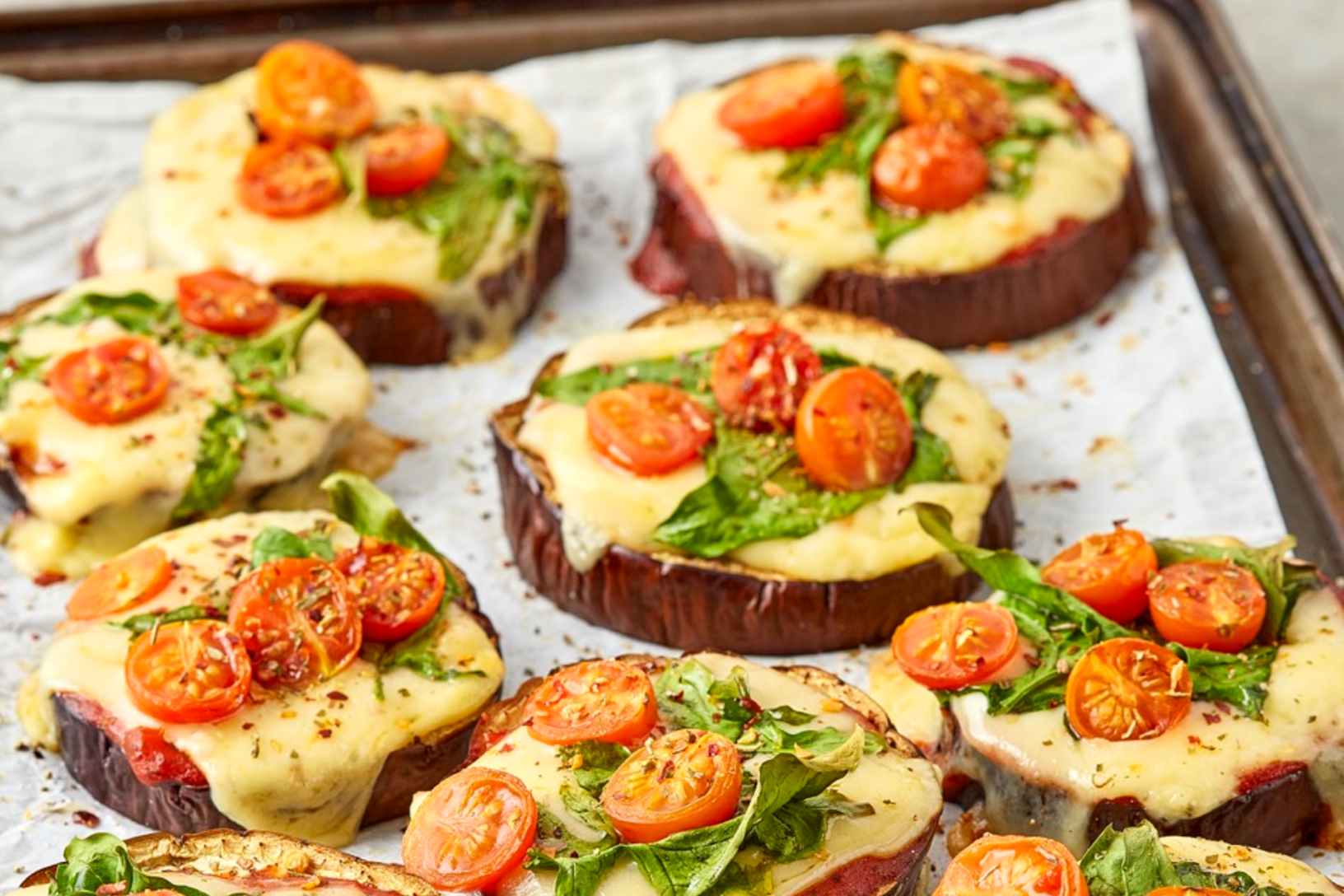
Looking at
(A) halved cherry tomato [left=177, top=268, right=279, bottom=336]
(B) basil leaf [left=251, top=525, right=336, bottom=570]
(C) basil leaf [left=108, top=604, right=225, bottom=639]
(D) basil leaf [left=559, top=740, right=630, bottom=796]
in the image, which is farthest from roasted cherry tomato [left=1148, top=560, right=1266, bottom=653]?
(A) halved cherry tomato [left=177, top=268, right=279, bottom=336]

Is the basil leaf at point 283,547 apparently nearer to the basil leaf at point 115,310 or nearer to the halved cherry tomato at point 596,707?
the halved cherry tomato at point 596,707

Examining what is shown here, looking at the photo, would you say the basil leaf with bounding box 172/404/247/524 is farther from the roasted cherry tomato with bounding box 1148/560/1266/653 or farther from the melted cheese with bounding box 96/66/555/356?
the roasted cherry tomato with bounding box 1148/560/1266/653

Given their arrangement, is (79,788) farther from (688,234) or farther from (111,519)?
(688,234)

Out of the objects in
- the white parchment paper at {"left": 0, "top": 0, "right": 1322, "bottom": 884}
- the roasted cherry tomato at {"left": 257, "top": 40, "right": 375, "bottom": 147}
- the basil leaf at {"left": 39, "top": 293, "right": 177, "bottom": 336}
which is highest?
the roasted cherry tomato at {"left": 257, "top": 40, "right": 375, "bottom": 147}

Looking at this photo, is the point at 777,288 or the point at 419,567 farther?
the point at 777,288

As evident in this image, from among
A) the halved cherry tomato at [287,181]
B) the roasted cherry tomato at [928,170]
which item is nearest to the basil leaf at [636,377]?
the roasted cherry tomato at [928,170]

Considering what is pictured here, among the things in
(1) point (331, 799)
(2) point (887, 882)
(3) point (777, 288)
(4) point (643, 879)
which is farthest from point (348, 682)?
(3) point (777, 288)
